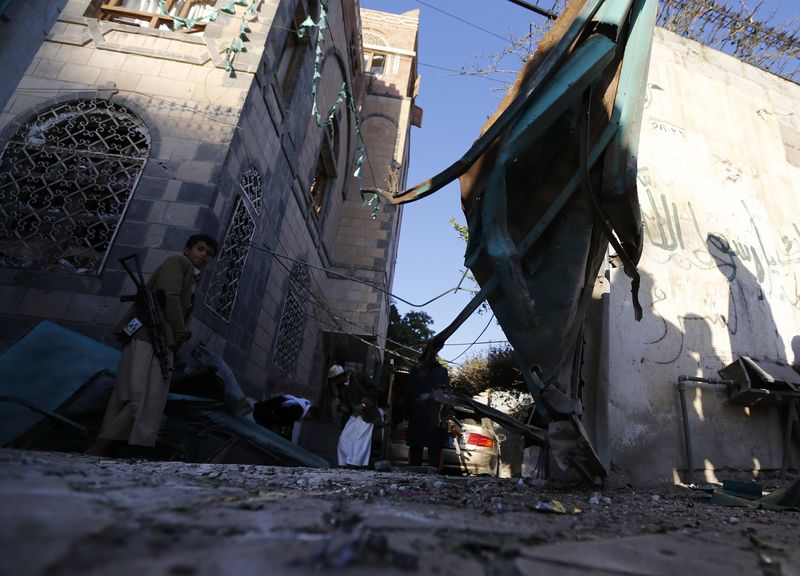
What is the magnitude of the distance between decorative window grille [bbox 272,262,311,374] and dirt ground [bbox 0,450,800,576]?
6709 mm

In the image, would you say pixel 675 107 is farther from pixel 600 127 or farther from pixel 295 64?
pixel 295 64

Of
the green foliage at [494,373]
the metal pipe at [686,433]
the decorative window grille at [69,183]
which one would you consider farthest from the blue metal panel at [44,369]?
the green foliage at [494,373]

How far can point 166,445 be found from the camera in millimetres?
3344

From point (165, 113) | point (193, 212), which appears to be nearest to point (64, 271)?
point (193, 212)

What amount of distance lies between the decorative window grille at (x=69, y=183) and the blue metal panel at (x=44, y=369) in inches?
59.7

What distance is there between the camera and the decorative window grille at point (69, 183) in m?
4.66

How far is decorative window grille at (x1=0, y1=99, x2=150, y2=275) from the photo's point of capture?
15.3 ft

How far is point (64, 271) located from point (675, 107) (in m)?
7.79

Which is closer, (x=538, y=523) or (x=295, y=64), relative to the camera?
(x=538, y=523)

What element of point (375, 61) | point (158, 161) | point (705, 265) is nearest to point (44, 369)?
point (158, 161)

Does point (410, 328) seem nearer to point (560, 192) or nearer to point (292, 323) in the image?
point (292, 323)

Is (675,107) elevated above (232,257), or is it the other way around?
(675,107)

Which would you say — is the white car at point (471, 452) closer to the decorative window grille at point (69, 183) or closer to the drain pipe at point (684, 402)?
the drain pipe at point (684, 402)

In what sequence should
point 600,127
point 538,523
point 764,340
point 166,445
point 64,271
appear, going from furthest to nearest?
point 764,340 < point 64,271 < point 166,445 < point 600,127 < point 538,523
